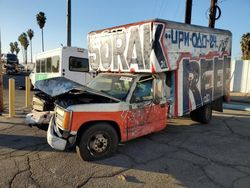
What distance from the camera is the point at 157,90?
19.0 feet

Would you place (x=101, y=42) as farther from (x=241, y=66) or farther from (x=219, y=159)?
(x=241, y=66)

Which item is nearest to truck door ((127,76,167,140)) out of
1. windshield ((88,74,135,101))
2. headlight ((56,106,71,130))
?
windshield ((88,74,135,101))

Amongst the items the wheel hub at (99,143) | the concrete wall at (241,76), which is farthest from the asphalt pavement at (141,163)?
the concrete wall at (241,76)

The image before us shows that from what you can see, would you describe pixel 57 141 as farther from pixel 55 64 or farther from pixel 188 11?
pixel 188 11

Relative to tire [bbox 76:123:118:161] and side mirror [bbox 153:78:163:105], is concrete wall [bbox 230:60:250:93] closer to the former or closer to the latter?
side mirror [bbox 153:78:163:105]

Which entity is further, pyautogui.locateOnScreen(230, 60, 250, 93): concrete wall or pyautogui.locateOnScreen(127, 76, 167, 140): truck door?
pyautogui.locateOnScreen(230, 60, 250, 93): concrete wall

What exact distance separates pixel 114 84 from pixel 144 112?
3.40 ft

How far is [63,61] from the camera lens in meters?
11.8

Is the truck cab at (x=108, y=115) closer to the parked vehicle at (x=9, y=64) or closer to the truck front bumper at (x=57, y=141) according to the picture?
the truck front bumper at (x=57, y=141)

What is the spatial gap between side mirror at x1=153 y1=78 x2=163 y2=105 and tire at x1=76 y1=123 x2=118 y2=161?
140 centimetres

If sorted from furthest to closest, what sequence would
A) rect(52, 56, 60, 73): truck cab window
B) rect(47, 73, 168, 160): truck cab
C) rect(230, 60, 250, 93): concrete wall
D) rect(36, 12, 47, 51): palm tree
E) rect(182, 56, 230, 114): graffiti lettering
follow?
rect(36, 12, 47, 51): palm tree → rect(230, 60, 250, 93): concrete wall → rect(52, 56, 60, 73): truck cab window → rect(182, 56, 230, 114): graffiti lettering → rect(47, 73, 168, 160): truck cab

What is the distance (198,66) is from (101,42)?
9.57 feet

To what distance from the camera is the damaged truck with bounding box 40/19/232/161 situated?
15.3 feet

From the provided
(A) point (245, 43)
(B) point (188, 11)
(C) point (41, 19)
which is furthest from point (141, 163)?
(C) point (41, 19)
